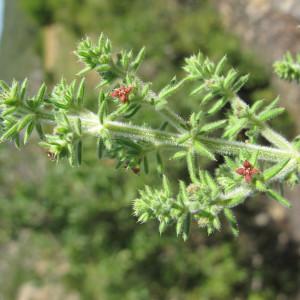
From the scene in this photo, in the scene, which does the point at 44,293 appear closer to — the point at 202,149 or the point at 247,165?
the point at 202,149

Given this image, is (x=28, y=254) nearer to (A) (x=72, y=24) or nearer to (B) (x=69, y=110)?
(A) (x=72, y=24)

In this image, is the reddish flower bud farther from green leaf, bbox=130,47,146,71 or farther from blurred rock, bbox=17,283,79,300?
blurred rock, bbox=17,283,79,300

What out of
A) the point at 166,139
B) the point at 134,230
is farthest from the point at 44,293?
the point at 166,139

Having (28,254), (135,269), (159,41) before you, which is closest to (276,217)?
(135,269)

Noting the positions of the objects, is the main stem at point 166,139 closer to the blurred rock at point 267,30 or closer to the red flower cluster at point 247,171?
the red flower cluster at point 247,171

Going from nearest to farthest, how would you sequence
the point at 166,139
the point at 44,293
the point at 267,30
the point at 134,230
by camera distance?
the point at 166,139, the point at 134,230, the point at 267,30, the point at 44,293
